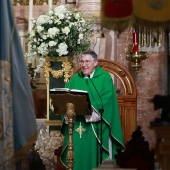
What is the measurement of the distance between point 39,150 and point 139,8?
5.65 meters

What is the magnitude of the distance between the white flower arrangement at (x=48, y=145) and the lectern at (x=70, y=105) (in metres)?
1.20

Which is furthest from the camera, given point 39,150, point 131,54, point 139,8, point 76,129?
point 131,54

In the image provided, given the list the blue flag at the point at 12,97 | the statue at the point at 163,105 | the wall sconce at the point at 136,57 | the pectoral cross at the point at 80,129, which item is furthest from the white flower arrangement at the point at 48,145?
the statue at the point at 163,105

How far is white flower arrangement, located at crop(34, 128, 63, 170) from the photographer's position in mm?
11992

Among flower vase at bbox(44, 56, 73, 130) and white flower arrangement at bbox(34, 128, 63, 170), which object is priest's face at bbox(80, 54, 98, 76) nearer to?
flower vase at bbox(44, 56, 73, 130)

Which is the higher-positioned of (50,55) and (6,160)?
(50,55)

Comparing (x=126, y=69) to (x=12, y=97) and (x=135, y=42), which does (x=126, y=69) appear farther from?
(x=12, y=97)

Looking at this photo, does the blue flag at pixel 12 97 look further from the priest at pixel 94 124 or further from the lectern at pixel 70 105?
the priest at pixel 94 124

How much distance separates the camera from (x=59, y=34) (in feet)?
38.3

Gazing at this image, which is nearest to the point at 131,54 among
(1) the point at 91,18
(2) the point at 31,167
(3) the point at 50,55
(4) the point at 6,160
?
(1) the point at 91,18

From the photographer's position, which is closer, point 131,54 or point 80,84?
point 80,84

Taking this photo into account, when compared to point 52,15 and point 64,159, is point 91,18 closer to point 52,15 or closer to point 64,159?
point 52,15

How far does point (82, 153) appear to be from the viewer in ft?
37.3

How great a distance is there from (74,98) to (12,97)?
9.96 ft
